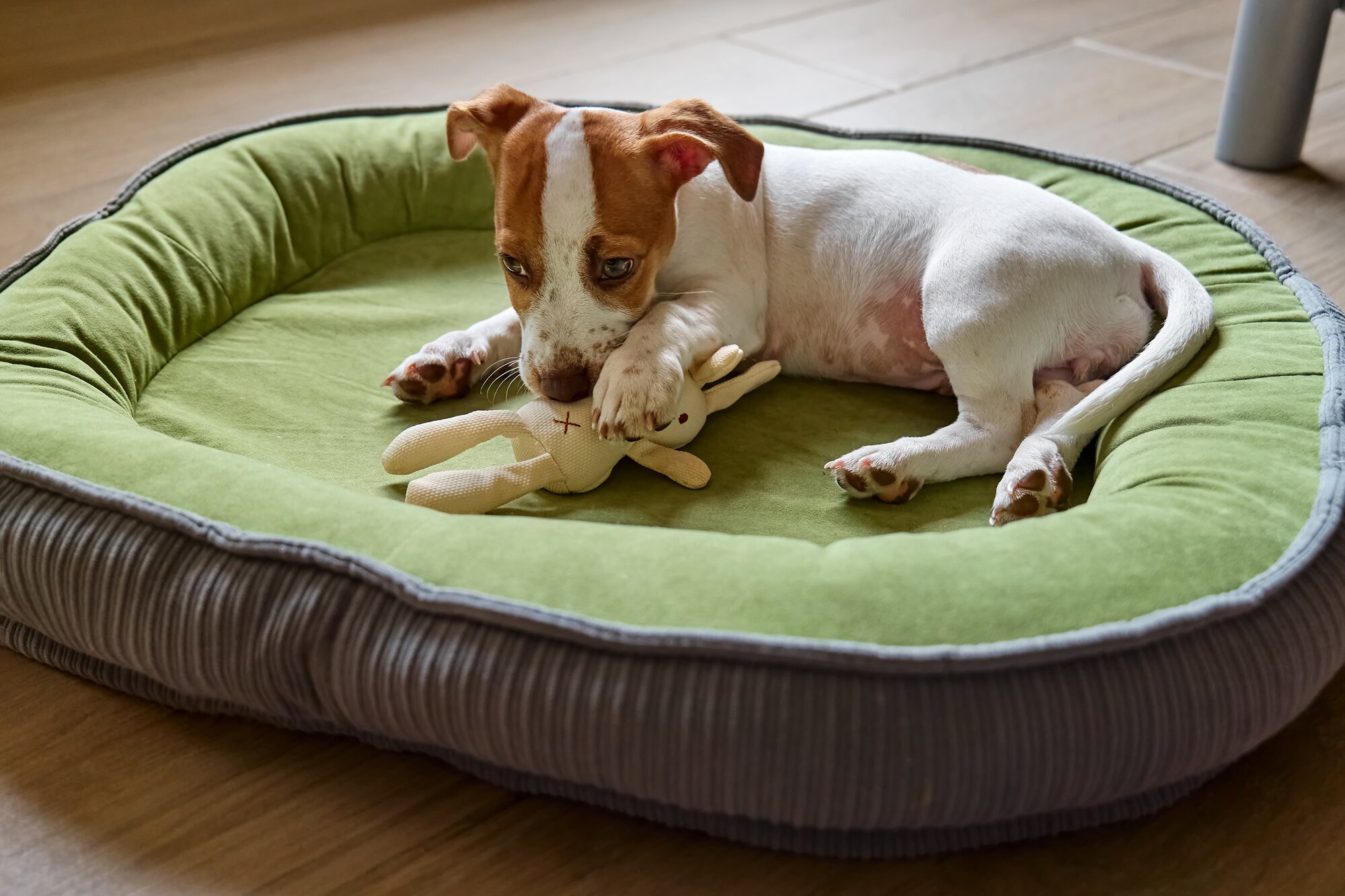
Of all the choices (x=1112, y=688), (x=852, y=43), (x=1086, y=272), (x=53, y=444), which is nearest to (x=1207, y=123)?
(x=852, y=43)

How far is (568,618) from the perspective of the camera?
1.63m

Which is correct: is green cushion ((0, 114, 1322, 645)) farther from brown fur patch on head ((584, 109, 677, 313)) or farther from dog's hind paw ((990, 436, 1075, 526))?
brown fur patch on head ((584, 109, 677, 313))

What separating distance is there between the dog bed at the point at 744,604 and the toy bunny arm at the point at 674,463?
40mm

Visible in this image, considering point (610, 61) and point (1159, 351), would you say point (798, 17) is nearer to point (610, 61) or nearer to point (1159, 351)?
point (610, 61)

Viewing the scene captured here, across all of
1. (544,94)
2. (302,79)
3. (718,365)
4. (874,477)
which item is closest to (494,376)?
(718,365)

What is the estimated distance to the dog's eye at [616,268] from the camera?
2287mm

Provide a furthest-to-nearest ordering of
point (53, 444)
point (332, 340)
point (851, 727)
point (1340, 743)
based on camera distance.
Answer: point (332, 340), point (53, 444), point (1340, 743), point (851, 727)

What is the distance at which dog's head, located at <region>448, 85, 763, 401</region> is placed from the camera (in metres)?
2.23

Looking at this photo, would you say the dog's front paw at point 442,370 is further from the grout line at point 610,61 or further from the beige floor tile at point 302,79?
the grout line at point 610,61

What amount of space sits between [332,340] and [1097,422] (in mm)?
1641

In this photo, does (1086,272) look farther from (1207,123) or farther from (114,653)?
(1207,123)

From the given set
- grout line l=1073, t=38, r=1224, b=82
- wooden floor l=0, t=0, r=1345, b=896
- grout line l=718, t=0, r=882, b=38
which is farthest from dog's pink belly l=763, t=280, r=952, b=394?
grout line l=718, t=0, r=882, b=38

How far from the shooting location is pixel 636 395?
7.22 feet

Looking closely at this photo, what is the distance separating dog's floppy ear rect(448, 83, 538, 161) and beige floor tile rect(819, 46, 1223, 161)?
2.11 metres
